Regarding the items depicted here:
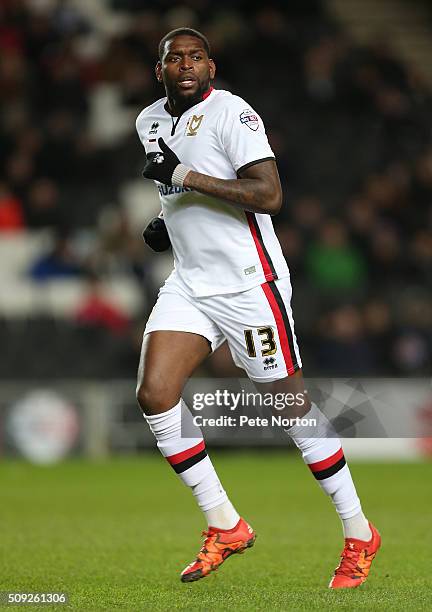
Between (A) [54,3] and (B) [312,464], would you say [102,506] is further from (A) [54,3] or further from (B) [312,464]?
(A) [54,3]

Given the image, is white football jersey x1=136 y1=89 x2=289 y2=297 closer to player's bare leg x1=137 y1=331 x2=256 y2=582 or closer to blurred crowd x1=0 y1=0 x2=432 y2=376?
Answer: player's bare leg x1=137 y1=331 x2=256 y2=582

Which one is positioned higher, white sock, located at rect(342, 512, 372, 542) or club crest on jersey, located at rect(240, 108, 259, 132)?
club crest on jersey, located at rect(240, 108, 259, 132)

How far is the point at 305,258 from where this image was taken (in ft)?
50.8

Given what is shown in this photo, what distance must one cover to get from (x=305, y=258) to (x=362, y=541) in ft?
32.5

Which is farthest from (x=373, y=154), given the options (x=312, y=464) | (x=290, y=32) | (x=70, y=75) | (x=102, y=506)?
(x=312, y=464)

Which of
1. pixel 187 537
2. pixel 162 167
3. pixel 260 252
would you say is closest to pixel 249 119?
pixel 162 167

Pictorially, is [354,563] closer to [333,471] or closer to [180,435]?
[333,471]

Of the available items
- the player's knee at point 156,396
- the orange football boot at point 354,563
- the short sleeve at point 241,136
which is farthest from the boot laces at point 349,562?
the short sleeve at point 241,136

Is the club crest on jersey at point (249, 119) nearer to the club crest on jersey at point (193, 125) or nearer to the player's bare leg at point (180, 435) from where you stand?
the club crest on jersey at point (193, 125)

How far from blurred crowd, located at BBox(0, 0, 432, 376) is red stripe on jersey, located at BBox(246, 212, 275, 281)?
8.14 meters

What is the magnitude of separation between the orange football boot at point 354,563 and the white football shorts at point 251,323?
2.71ft

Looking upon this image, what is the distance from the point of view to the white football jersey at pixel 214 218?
561 cm

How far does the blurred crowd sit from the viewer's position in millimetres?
14734

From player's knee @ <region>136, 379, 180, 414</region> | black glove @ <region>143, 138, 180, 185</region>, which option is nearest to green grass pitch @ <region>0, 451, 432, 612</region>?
player's knee @ <region>136, 379, 180, 414</region>
